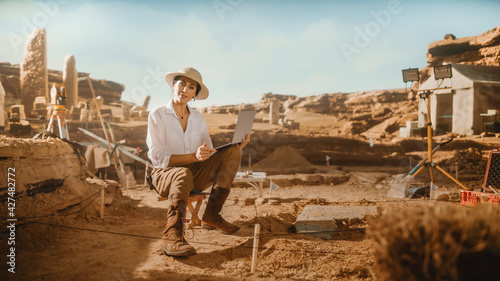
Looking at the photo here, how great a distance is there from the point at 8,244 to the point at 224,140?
306 inches

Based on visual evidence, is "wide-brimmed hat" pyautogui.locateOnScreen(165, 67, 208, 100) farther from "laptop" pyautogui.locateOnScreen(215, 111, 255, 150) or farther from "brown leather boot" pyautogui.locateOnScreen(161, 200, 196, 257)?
"brown leather boot" pyautogui.locateOnScreen(161, 200, 196, 257)

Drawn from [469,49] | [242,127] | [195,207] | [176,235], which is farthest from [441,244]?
[469,49]

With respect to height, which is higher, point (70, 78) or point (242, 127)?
point (70, 78)

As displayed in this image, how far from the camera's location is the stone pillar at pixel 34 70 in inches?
344

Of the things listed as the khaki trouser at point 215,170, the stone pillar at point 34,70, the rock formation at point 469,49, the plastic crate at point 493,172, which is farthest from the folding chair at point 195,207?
the rock formation at point 469,49

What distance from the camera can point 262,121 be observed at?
57.5 feet

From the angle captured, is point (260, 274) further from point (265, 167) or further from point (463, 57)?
point (463, 57)

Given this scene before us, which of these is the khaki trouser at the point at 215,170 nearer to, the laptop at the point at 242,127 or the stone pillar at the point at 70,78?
the laptop at the point at 242,127

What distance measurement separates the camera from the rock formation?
1294 cm

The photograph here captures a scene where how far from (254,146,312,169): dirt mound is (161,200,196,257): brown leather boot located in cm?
674

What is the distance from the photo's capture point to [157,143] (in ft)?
9.32

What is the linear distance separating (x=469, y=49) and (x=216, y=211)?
16.3 m

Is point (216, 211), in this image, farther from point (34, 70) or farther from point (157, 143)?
point (34, 70)

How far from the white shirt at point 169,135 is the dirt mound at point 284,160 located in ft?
20.1
